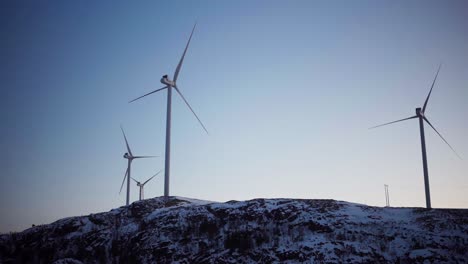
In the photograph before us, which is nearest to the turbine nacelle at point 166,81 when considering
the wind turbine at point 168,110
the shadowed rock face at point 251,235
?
the wind turbine at point 168,110

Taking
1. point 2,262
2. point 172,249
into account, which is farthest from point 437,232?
point 2,262

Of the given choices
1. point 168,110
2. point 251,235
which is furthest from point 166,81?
point 251,235

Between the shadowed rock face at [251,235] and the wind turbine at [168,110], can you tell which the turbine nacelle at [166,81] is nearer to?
the wind turbine at [168,110]

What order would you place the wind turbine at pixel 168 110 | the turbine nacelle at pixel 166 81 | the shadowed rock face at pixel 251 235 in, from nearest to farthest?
the shadowed rock face at pixel 251 235 → the wind turbine at pixel 168 110 → the turbine nacelle at pixel 166 81

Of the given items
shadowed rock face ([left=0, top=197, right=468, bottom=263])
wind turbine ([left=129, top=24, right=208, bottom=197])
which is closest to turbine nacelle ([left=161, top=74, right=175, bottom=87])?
wind turbine ([left=129, top=24, right=208, bottom=197])

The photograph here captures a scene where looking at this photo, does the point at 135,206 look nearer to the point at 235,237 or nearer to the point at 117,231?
the point at 117,231

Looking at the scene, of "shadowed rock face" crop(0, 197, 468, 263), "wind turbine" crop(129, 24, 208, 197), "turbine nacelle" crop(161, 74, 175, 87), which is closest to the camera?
"shadowed rock face" crop(0, 197, 468, 263)

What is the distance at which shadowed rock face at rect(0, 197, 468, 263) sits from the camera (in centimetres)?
2538

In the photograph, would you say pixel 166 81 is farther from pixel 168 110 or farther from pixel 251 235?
pixel 251 235

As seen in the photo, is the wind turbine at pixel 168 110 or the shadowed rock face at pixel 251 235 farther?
the wind turbine at pixel 168 110

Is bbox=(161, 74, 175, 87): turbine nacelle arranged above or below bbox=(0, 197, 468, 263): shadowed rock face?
above

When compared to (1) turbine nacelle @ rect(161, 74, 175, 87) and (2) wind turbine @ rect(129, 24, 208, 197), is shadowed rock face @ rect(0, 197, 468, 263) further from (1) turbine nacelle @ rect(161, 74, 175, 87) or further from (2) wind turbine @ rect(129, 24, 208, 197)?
(1) turbine nacelle @ rect(161, 74, 175, 87)

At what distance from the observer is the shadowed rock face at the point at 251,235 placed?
25.4 meters

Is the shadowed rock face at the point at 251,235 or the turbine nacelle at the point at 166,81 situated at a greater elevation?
the turbine nacelle at the point at 166,81
